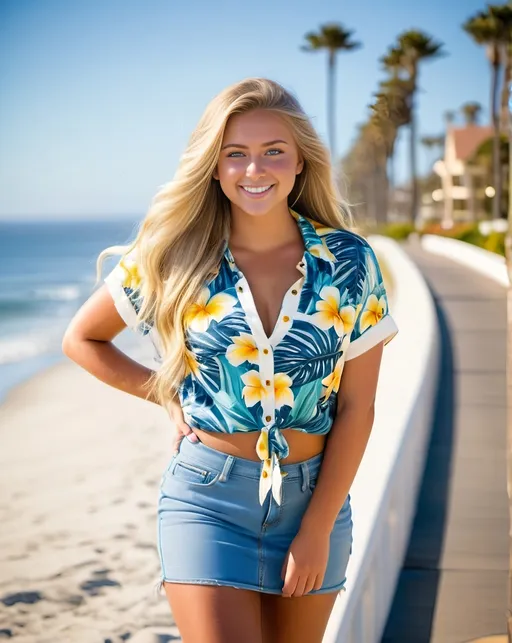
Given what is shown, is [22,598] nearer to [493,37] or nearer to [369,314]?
[369,314]

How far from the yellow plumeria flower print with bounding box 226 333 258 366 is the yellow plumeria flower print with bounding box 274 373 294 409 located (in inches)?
2.7

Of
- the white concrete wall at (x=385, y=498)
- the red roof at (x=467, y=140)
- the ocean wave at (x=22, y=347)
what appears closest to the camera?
the white concrete wall at (x=385, y=498)

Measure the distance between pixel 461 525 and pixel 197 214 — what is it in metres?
2.83

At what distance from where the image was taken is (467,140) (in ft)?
135

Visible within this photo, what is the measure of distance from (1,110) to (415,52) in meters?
93.2

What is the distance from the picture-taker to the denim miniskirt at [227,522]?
2023 mm

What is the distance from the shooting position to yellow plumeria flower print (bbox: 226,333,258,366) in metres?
2.08

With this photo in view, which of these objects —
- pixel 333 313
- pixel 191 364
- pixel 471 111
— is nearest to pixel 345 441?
pixel 333 313

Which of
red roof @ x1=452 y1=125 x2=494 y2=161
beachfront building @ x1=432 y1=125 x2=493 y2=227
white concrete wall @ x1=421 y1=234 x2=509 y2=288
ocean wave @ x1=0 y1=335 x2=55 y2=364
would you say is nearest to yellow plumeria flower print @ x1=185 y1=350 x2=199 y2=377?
white concrete wall @ x1=421 y1=234 x2=509 y2=288

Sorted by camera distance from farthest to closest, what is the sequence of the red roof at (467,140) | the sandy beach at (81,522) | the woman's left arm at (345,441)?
the red roof at (467,140) < the sandy beach at (81,522) < the woman's left arm at (345,441)

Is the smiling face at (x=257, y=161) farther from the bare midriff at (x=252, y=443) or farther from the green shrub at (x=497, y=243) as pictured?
the green shrub at (x=497, y=243)

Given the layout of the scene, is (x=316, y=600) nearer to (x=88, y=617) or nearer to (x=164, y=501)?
(x=164, y=501)

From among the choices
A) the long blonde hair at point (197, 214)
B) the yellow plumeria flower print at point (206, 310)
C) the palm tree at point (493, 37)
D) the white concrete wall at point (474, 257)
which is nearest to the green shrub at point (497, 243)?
the white concrete wall at point (474, 257)

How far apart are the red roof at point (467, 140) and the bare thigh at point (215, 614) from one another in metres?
38.2
